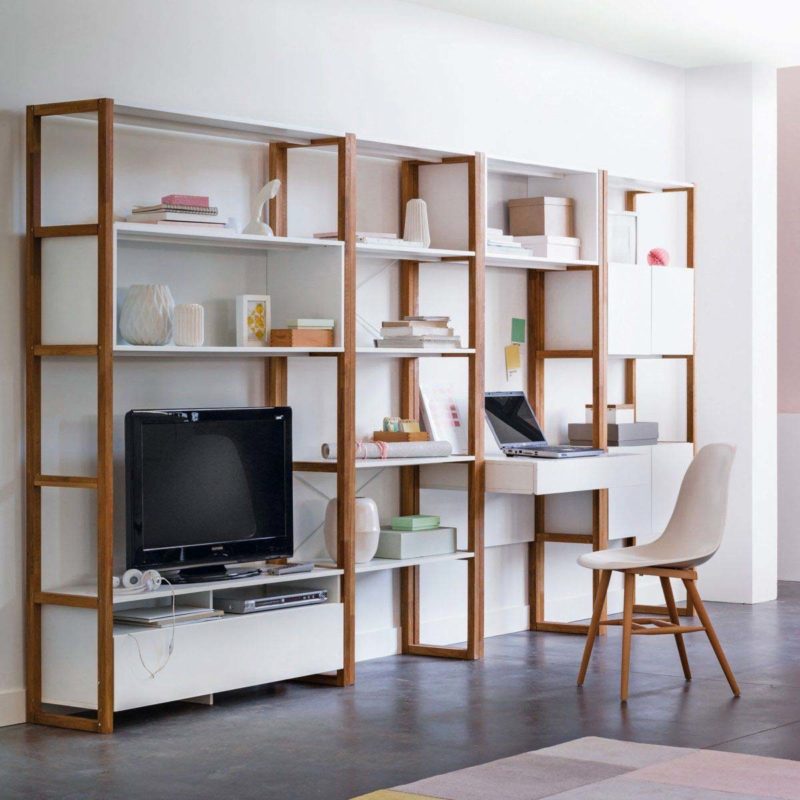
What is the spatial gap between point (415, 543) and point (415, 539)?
0.05 feet

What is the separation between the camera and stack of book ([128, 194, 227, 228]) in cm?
523

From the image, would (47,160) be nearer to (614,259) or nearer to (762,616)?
(614,259)

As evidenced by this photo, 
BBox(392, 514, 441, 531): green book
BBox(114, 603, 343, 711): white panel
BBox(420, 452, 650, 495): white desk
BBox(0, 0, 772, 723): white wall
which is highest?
BBox(0, 0, 772, 723): white wall

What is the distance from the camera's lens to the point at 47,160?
5254mm

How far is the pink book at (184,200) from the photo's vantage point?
5.24 meters

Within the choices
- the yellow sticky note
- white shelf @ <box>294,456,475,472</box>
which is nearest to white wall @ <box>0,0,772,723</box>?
the yellow sticky note

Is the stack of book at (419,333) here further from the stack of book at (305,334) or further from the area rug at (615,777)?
the area rug at (615,777)

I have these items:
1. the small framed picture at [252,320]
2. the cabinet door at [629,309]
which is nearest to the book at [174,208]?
the small framed picture at [252,320]

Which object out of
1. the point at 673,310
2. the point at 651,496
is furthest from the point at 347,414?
the point at 673,310

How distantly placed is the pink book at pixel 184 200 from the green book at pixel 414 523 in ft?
5.39

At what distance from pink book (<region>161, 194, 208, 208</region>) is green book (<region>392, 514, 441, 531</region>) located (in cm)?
164

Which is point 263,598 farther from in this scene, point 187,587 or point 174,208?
point 174,208

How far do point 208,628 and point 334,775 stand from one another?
3.44 ft

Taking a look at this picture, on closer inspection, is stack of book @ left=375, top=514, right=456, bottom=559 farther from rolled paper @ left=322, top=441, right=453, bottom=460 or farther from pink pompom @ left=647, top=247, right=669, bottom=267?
pink pompom @ left=647, top=247, right=669, bottom=267
